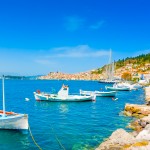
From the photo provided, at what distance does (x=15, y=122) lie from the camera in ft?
105

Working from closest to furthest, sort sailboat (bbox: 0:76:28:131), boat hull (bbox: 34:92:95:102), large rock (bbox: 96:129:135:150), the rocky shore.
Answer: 1. the rocky shore
2. large rock (bbox: 96:129:135:150)
3. sailboat (bbox: 0:76:28:131)
4. boat hull (bbox: 34:92:95:102)

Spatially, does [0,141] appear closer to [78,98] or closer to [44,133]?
[44,133]

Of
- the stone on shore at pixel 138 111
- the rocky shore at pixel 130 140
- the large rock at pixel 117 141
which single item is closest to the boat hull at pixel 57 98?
the stone on shore at pixel 138 111

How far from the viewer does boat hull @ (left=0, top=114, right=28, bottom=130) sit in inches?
1254

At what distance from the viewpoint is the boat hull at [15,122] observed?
31.9m

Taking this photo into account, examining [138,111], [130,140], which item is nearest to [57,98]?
[138,111]

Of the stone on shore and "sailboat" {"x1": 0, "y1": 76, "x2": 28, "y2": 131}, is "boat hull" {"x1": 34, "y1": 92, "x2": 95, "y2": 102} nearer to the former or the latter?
the stone on shore

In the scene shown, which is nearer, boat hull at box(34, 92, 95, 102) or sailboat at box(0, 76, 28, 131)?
sailboat at box(0, 76, 28, 131)

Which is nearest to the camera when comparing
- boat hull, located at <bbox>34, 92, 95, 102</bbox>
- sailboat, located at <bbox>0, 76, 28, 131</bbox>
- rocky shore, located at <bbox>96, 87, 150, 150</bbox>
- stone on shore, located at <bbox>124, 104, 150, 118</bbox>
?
rocky shore, located at <bbox>96, 87, 150, 150</bbox>

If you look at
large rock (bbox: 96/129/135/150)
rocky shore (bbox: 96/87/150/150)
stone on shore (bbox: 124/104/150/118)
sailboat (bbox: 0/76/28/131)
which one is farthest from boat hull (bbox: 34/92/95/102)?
large rock (bbox: 96/129/135/150)

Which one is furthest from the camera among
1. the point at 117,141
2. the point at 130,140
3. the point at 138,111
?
the point at 138,111

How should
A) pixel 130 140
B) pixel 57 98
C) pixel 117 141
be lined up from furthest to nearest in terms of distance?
pixel 57 98, pixel 117 141, pixel 130 140

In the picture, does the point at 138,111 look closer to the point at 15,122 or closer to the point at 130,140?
the point at 130,140

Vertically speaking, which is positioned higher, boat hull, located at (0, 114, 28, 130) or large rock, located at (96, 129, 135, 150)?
boat hull, located at (0, 114, 28, 130)
